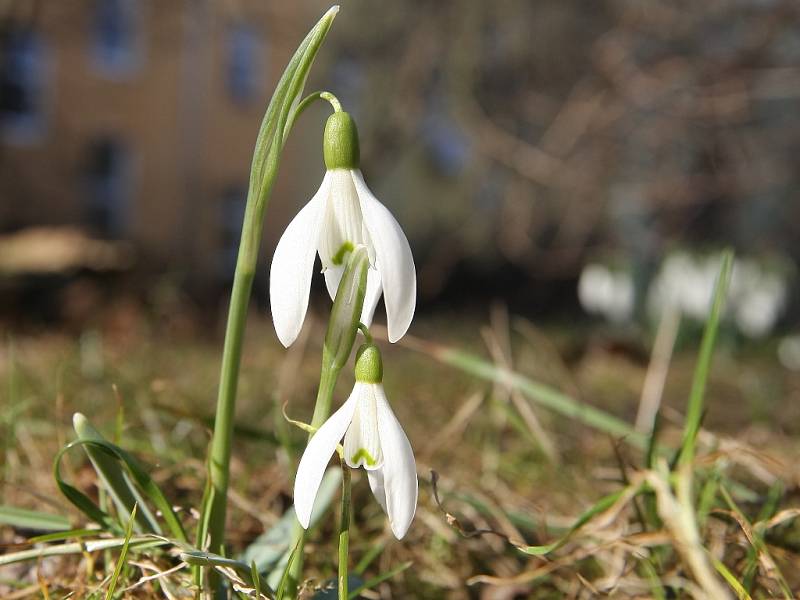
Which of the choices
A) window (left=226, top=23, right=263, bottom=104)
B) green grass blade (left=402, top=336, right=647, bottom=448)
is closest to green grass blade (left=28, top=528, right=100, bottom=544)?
green grass blade (left=402, top=336, right=647, bottom=448)

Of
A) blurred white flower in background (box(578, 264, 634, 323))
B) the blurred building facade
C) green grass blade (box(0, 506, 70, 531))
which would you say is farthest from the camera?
the blurred building facade

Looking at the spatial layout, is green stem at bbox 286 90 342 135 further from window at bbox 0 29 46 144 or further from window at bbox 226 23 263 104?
window at bbox 226 23 263 104

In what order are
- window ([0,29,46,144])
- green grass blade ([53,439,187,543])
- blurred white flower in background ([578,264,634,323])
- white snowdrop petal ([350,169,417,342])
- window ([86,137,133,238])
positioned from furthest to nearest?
window ([86,137,133,238])
window ([0,29,46,144])
blurred white flower in background ([578,264,634,323])
green grass blade ([53,439,187,543])
white snowdrop petal ([350,169,417,342])

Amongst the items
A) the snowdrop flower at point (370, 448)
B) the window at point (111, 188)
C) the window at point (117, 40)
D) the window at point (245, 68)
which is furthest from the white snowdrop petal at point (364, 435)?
the window at point (245, 68)

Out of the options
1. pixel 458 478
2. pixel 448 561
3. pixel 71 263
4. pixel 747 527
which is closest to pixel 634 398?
pixel 458 478

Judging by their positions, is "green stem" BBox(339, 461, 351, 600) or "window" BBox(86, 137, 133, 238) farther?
"window" BBox(86, 137, 133, 238)

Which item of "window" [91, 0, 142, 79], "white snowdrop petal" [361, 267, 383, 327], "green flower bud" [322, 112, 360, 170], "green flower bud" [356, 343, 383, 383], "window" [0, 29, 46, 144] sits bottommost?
"window" [0, 29, 46, 144]

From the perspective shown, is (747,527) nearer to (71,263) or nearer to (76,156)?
(71,263)
